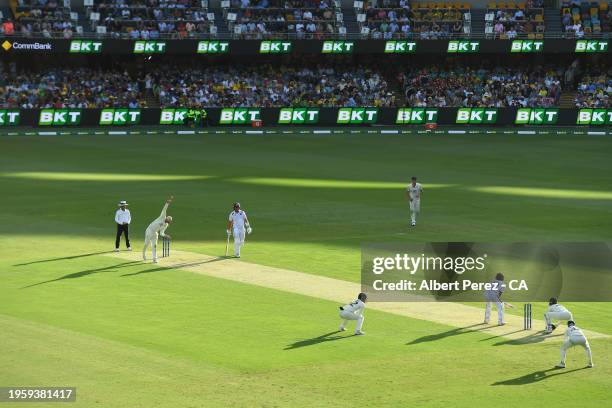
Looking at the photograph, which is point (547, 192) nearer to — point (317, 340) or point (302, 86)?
point (317, 340)

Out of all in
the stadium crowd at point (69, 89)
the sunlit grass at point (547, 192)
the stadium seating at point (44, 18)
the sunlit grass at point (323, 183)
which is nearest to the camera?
the sunlit grass at point (547, 192)

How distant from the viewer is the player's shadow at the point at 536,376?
802 inches

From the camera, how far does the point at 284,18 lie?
8206cm

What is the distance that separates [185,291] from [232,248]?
657 cm

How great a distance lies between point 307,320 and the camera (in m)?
24.9

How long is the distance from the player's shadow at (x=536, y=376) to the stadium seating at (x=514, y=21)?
203ft

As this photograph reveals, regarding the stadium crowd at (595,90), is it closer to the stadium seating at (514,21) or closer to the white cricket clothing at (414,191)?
Answer: the stadium seating at (514,21)

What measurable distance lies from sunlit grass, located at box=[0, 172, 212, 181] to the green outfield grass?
0.61ft

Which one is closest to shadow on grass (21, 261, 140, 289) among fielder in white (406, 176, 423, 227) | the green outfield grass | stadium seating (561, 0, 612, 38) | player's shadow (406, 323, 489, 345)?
the green outfield grass

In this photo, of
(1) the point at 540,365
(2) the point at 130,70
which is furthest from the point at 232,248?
(2) the point at 130,70

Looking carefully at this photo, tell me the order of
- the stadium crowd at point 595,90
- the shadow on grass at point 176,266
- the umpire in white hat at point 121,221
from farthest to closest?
1. the stadium crowd at point 595,90
2. the umpire in white hat at point 121,221
3. the shadow on grass at point 176,266

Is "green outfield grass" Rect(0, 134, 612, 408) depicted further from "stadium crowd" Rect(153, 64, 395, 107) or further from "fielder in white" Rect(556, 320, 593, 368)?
"stadium crowd" Rect(153, 64, 395, 107)

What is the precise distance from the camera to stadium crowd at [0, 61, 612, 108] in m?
77.0

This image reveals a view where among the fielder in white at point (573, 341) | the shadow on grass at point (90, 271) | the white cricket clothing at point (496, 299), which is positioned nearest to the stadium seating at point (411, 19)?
the shadow on grass at point (90, 271)
